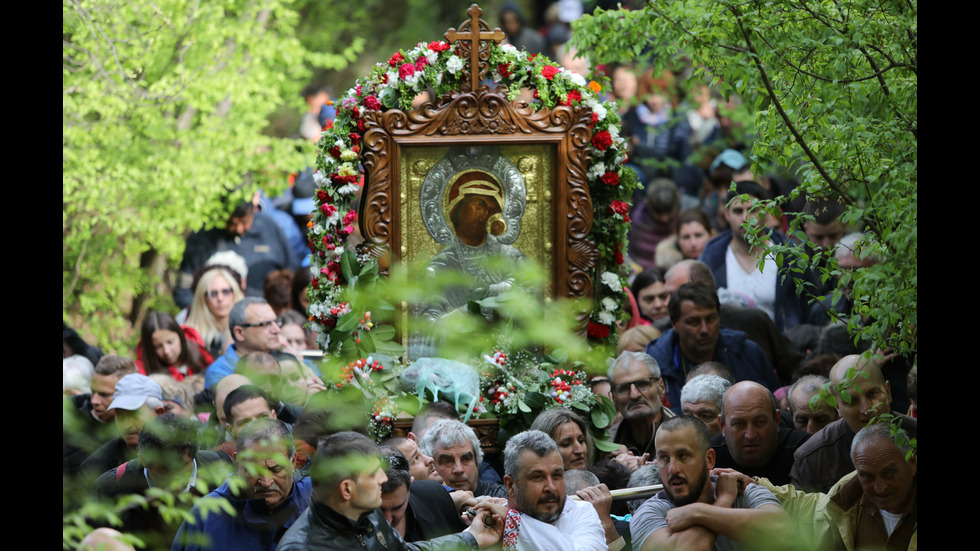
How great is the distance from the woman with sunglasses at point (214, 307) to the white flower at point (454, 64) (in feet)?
10.8

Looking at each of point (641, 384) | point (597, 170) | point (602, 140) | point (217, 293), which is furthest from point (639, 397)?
point (217, 293)

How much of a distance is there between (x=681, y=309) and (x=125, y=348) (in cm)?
629

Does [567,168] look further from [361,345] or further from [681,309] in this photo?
[361,345]

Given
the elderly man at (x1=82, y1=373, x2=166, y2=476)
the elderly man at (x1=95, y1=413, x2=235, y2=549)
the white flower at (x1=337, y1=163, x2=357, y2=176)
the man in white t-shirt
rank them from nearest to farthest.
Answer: the elderly man at (x1=95, y1=413, x2=235, y2=549), the elderly man at (x1=82, y1=373, x2=166, y2=476), the white flower at (x1=337, y1=163, x2=357, y2=176), the man in white t-shirt

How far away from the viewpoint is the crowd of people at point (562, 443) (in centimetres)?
571

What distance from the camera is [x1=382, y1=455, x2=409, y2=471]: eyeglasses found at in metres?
A: 6.47

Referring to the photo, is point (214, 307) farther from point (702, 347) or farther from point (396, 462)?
point (396, 462)

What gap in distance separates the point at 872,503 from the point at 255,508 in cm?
319

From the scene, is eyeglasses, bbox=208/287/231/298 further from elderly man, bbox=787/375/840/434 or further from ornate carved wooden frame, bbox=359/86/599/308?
elderly man, bbox=787/375/840/434

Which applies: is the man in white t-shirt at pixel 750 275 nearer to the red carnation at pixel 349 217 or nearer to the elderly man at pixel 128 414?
the red carnation at pixel 349 217

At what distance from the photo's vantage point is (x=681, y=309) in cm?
946

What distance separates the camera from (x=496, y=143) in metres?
9.73

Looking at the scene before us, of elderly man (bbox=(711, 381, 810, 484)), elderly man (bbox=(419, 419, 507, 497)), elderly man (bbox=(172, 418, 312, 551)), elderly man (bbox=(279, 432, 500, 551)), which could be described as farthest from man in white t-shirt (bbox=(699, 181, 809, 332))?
elderly man (bbox=(279, 432, 500, 551))

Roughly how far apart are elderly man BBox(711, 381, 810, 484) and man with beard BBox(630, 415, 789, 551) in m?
0.79
